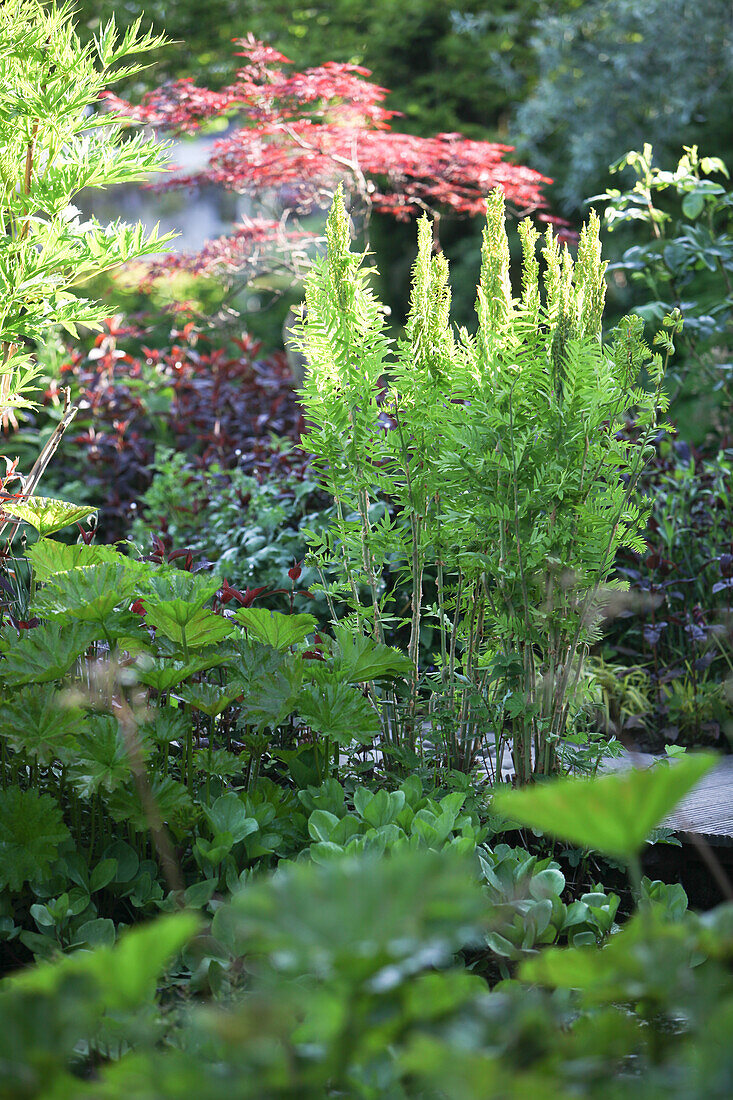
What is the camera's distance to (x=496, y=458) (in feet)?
6.82

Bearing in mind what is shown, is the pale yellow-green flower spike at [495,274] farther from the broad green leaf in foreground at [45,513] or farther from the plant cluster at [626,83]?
the plant cluster at [626,83]

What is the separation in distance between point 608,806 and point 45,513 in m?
1.85

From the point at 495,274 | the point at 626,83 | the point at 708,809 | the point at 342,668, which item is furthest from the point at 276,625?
the point at 626,83

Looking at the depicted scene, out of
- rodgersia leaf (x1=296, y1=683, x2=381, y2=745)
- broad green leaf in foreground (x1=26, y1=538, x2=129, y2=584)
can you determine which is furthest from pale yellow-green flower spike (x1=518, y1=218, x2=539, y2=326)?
broad green leaf in foreground (x1=26, y1=538, x2=129, y2=584)

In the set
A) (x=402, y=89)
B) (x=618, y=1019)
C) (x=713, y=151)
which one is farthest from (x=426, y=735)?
(x=402, y=89)

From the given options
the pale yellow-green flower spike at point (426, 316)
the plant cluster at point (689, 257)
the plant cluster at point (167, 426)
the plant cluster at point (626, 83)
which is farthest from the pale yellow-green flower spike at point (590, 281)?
the plant cluster at point (626, 83)

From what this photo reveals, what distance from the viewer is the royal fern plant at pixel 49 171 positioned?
227cm

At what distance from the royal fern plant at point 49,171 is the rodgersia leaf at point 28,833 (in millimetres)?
989

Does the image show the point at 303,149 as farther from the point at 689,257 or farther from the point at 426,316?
the point at 426,316

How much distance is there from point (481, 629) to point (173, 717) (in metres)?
0.88

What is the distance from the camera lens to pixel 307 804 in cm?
199

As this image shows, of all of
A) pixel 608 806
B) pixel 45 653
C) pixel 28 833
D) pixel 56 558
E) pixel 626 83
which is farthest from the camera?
pixel 626 83

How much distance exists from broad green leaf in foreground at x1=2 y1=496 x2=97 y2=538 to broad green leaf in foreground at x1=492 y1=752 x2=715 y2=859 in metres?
1.76

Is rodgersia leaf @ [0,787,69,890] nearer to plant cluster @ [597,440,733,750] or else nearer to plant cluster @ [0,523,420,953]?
plant cluster @ [0,523,420,953]
